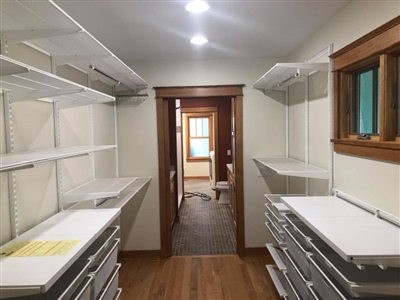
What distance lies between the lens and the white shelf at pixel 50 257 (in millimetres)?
1062

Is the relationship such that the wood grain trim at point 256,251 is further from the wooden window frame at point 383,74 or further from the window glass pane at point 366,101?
the window glass pane at point 366,101

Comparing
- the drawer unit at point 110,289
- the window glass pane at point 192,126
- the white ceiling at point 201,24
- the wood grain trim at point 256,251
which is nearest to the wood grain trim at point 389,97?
the white ceiling at point 201,24

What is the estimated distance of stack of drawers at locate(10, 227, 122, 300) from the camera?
1.35 meters

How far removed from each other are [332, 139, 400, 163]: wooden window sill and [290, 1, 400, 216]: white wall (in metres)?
0.04

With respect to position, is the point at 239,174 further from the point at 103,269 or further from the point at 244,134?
the point at 103,269

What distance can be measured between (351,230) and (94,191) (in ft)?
6.04

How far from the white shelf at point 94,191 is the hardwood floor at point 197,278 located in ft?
3.60

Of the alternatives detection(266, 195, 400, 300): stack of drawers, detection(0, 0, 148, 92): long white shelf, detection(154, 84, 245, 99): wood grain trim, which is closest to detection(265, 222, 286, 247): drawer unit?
detection(266, 195, 400, 300): stack of drawers

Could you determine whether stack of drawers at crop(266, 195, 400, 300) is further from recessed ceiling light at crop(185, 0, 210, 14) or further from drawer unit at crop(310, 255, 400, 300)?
recessed ceiling light at crop(185, 0, 210, 14)

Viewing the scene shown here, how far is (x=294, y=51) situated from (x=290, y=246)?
2179mm

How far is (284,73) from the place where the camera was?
8.60 ft

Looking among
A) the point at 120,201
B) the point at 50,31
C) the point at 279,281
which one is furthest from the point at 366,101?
the point at 120,201

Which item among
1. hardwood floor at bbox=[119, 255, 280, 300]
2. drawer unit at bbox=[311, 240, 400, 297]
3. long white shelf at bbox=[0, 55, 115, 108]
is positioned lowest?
hardwood floor at bbox=[119, 255, 280, 300]

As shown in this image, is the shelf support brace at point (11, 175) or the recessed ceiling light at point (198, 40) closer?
the shelf support brace at point (11, 175)
